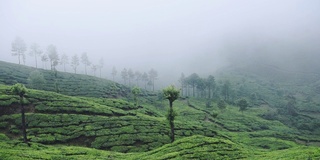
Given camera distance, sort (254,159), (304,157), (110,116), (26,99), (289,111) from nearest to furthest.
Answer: (304,157), (254,159), (26,99), (110,116), (289,111)

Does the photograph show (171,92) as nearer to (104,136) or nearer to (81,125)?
(104,136)

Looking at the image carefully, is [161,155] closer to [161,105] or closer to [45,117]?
[45,117]

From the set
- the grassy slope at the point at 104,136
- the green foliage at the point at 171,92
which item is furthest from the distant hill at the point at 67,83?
the green foliage at the point at 171,92

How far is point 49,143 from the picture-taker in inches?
2180

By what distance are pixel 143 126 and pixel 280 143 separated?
5285cm

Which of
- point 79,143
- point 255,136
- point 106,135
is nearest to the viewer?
point 79,143

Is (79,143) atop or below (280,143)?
atop

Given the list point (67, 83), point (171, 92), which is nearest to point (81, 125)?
point (171, 92)

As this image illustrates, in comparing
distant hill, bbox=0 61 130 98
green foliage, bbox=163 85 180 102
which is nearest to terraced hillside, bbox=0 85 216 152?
green foliage, bbox=163 85 180 102

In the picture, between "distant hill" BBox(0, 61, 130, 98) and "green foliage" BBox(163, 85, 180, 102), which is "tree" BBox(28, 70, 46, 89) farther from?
"green foliage" BBox(163, 85, 180, 102)

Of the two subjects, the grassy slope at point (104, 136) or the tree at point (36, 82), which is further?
the tree at point (36, 82)

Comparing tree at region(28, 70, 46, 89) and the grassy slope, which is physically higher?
tree at region(28, 70, 46, 89)

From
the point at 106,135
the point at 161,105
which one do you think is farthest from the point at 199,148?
the point at 161,105

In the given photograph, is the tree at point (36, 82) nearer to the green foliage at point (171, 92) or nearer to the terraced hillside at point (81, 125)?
the terraced hillside at point (81, 125)
